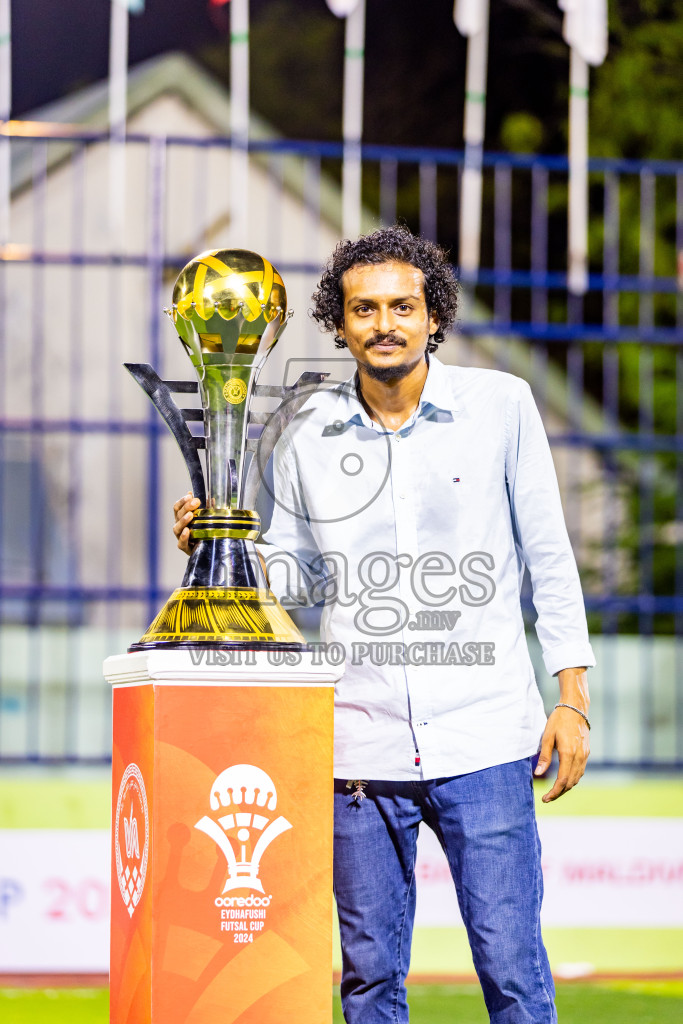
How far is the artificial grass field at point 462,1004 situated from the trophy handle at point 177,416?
212cm

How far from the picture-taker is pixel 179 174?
7016mm

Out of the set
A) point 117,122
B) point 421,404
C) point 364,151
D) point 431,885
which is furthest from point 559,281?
point 421,404

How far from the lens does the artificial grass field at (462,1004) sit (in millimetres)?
3787

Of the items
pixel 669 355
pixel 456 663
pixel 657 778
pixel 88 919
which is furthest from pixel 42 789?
pixel 669 355

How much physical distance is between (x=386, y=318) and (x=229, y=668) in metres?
0.63

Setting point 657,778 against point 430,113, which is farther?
point 430,113

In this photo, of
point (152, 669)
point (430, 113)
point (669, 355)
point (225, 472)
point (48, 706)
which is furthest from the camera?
point (430, 113)

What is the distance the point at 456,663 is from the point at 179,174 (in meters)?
5.32

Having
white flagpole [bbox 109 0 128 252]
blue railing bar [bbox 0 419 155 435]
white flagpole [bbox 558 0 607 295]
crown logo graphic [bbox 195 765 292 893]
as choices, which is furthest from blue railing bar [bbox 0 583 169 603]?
crown logo graphic [bbox 195 765 292 893]

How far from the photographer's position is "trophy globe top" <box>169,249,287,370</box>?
200 centimetres

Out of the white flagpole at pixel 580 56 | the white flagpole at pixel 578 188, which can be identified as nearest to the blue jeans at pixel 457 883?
the white flagpole at pixel 578 188

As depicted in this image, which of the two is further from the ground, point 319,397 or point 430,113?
point 430,113

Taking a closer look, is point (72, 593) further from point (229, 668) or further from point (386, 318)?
point (229, 668)

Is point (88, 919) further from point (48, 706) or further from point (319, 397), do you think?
point (319, 397)
